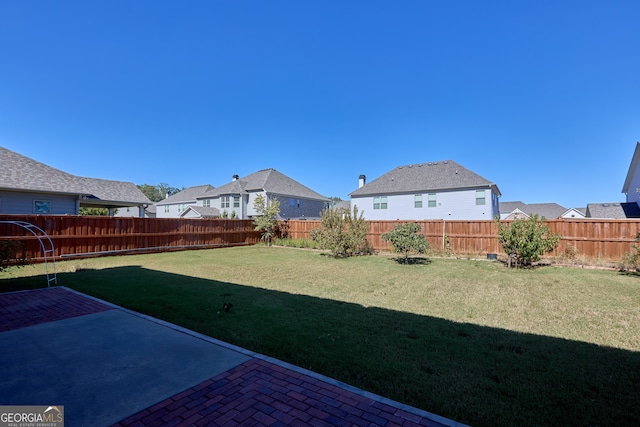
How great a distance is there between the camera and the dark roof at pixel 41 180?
15.1m

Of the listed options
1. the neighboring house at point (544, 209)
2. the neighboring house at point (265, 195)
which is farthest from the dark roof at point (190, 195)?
the neighboring house at point (544, 209)

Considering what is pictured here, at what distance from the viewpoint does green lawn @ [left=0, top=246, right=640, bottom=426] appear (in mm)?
2797

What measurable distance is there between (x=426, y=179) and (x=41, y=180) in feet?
90.6

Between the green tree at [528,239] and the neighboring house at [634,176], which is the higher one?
the neighboring house at [634,176]

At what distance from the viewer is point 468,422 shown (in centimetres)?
241

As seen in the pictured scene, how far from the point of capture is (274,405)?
254cm

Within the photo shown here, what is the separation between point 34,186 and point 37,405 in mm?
18587

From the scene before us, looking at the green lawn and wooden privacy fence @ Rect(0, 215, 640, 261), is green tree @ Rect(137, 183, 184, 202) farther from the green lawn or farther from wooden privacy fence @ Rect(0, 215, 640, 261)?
the green lawn

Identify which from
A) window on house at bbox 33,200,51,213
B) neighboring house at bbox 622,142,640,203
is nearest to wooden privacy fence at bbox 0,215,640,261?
window on house at bbox 33,200,51,213

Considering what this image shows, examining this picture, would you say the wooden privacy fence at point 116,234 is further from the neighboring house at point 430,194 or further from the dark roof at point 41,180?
the neighboring house at point 430,194

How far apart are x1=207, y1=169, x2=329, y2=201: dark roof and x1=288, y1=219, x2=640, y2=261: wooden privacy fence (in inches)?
614

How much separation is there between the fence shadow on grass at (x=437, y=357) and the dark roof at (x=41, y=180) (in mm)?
14476

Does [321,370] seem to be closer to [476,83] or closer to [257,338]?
[257,338]

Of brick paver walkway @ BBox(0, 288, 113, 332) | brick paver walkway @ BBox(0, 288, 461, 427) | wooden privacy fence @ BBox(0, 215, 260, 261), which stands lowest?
brick paver walkway @ BBox(0, 288, 113, 332)
